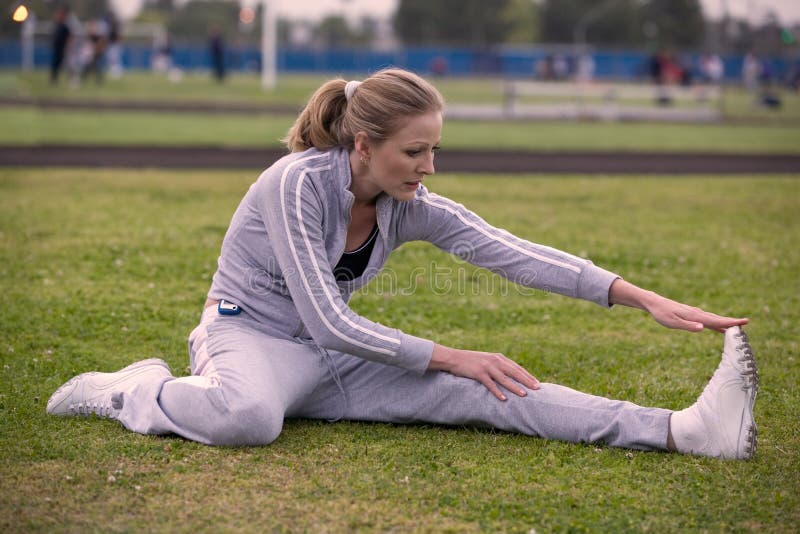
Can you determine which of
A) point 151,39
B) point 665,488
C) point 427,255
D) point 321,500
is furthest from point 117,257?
point 151,39

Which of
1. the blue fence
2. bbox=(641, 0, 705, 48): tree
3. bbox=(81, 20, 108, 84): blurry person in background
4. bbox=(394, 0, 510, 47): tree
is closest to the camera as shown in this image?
bbox=(81, 20, 108, 84): blurry person in background

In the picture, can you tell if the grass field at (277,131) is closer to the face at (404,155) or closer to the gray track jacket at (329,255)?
the gray track jacket at (329,255)

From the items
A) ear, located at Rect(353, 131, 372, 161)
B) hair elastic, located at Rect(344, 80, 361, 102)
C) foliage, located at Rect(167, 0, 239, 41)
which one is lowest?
ear, located at Rect(353, 131, 372, 161)

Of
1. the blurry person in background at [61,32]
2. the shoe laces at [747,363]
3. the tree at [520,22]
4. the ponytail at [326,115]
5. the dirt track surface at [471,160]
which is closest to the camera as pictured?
the shoe laces at [747,363]

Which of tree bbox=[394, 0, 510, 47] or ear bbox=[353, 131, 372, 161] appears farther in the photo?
tree bbox=[394, 0, 510, 47]

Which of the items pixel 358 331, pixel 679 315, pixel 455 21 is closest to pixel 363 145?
pixel 358 331

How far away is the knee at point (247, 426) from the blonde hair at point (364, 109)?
1154mm

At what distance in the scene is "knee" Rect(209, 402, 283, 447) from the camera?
12.4 ft

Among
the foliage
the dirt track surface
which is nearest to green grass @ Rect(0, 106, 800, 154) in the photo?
the dirt track surface

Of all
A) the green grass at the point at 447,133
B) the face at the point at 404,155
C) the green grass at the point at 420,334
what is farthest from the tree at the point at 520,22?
the face at the point at 404,155

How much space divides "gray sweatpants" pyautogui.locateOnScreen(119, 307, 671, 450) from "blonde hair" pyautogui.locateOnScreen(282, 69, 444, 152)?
33.6 inches

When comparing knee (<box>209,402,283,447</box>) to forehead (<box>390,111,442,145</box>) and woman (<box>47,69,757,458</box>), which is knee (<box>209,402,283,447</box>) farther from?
forehead (<box>390,111,442,145</box>)

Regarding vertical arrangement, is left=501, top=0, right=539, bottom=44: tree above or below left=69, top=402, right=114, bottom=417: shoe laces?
above

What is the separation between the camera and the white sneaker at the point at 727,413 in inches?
148
